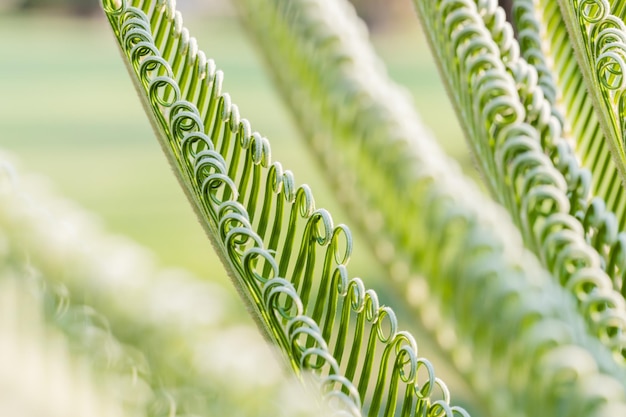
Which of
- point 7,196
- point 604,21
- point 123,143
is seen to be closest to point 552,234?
point 604,21

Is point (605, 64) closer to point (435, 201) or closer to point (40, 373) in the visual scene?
point (435, 201)

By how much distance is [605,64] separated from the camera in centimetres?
82

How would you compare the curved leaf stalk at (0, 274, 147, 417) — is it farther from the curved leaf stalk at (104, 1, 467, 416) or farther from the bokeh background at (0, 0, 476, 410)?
the bokeh background at (0, 0, 476, 410)

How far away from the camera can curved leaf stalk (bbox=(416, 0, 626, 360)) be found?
28.5 inches

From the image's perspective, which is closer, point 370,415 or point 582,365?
point 582,365

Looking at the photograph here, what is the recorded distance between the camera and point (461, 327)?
921 mm

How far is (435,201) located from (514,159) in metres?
0.14

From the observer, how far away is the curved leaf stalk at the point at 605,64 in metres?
0.82

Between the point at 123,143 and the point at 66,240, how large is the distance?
909 cm

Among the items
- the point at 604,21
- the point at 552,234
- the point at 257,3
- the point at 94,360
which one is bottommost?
the point at 94,360

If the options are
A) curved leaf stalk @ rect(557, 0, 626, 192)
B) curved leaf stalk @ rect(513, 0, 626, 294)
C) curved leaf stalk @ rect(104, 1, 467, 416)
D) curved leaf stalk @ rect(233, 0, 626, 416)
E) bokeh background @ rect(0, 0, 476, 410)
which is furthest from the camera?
bokeh background @ rect(0, 0, 476, 410)

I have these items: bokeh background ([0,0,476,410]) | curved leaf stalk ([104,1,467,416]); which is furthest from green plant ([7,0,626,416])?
bokeh background ([0,0,476,410])

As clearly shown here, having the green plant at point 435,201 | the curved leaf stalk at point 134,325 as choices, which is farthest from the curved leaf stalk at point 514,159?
the curved leaf stalk at point 134,325

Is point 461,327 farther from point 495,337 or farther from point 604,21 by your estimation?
point 604,21
